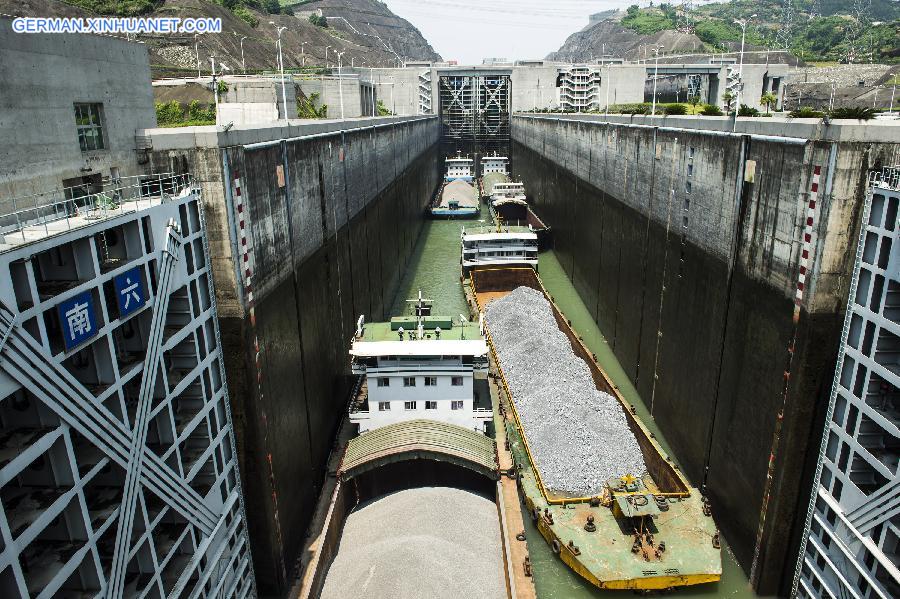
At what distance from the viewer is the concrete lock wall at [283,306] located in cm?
1273

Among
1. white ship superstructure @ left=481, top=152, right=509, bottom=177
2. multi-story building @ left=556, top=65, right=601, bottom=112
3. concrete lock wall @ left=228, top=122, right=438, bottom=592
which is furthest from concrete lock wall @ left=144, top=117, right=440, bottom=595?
multi-story building @ left=556, top=65, right=601, bottom=112

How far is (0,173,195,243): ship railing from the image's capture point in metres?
8.14

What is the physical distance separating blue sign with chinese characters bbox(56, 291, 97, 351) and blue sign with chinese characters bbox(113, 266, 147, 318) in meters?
0.70

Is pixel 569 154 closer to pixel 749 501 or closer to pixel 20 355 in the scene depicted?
pixel 749 501

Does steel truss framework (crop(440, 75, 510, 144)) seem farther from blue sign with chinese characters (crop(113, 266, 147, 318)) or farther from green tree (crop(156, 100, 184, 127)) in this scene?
blue sign with chinese characters (crop(113, 266, 147, 318))

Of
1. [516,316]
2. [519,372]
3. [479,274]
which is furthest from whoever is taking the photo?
[479,274]

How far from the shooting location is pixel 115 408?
912 centimetres

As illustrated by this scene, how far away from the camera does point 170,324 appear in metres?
11.2

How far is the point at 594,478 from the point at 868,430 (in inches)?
325

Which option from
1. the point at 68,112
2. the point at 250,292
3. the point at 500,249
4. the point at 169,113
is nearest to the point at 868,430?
the point at 250,292

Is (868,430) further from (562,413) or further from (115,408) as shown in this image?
(115,408)

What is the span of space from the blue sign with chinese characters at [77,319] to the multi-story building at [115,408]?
2cm

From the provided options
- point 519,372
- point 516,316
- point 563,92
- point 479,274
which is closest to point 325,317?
point 519,372

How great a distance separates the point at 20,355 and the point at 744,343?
15.7m
